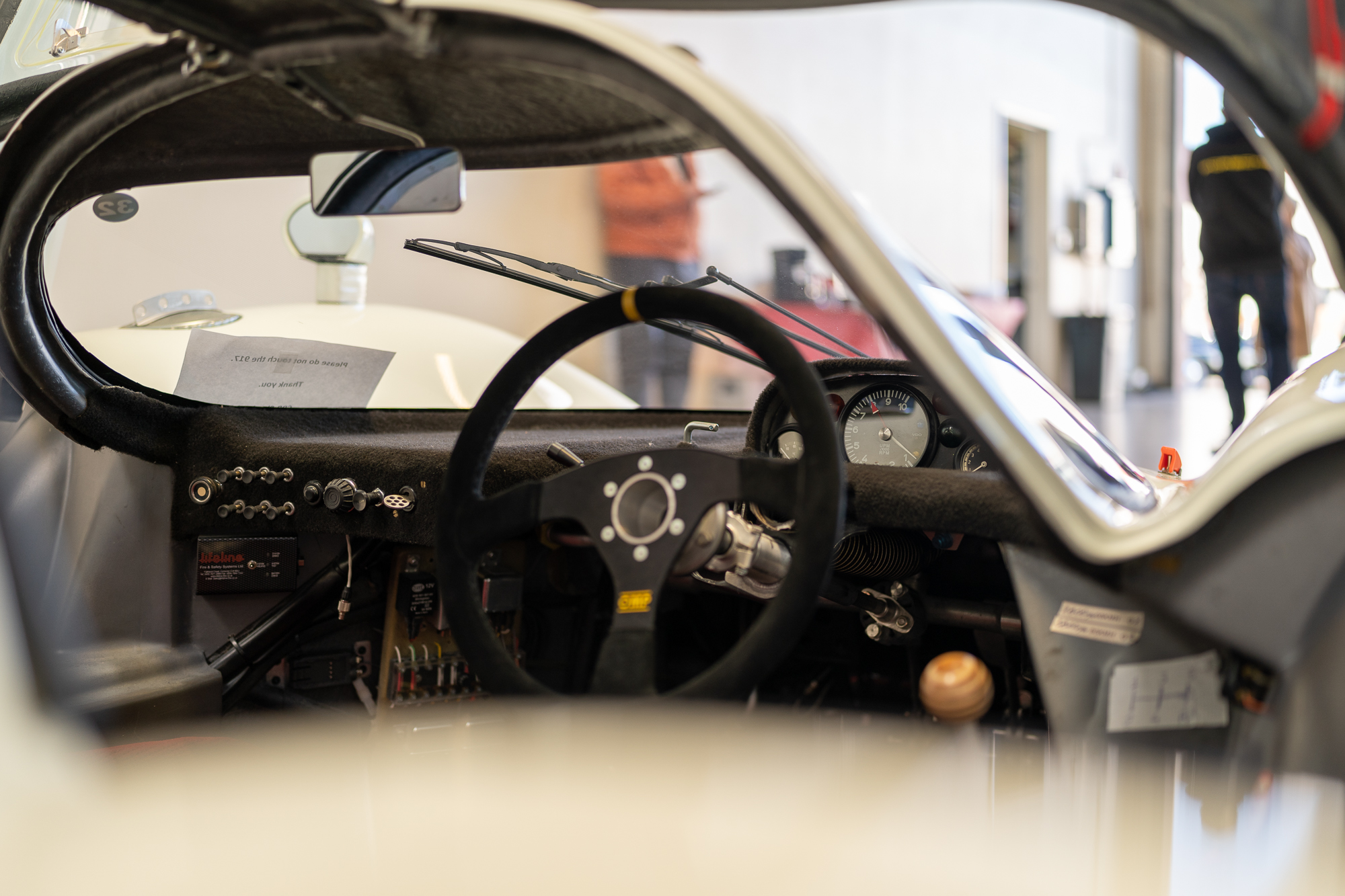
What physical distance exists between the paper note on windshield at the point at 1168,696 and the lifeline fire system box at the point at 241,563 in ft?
4.63

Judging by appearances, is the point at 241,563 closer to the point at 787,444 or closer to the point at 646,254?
the point at 787,444

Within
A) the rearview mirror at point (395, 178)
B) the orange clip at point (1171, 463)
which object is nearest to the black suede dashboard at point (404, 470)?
the rearview mirror at point (395, 178)

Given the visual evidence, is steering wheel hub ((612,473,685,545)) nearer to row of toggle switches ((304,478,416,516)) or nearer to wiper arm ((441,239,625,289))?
row of toggle switches ((304,478,416,516))

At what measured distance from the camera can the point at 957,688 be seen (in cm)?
122

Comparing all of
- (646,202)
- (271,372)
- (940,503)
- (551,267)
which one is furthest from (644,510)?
(646,202)

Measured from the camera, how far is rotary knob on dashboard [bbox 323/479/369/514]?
1.67 meters

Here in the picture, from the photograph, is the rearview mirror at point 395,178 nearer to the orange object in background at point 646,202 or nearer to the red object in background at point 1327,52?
→ the orange object in background at point 646,202

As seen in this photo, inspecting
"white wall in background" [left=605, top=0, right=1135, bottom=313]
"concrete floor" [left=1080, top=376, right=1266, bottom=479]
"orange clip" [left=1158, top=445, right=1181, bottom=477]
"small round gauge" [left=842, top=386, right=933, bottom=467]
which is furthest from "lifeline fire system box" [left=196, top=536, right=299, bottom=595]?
"white wall in background" [left=605, top=0, right=1135, bottom=313]

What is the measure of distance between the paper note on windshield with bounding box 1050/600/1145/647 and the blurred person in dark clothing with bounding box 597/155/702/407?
1.11 meters

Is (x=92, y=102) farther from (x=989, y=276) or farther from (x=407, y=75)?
(x=989, y=276)

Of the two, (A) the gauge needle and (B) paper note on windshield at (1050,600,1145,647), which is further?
(A) the gauge needle

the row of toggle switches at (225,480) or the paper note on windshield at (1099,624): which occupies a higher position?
the row of toggle switches at (225,480)

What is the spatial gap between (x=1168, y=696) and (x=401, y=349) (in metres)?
1.69

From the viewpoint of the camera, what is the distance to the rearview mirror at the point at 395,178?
154 centimetres
